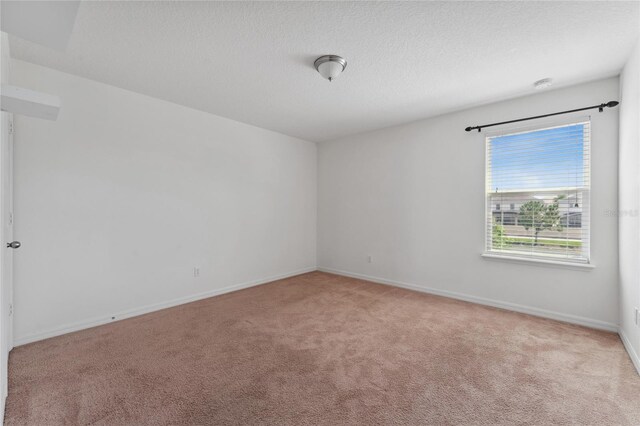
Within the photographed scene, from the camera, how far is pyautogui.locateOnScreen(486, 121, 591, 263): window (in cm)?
304

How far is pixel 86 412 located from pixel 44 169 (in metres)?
2.22

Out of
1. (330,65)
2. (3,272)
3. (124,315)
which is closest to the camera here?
(3,272)

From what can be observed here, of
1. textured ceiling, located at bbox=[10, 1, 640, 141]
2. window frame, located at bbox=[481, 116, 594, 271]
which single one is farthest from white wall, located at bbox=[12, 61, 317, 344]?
window frame, located at bbox=[481, 116, 594, 271]

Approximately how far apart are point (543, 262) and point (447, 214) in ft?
3.87

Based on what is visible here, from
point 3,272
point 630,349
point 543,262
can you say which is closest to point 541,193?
point 543,262

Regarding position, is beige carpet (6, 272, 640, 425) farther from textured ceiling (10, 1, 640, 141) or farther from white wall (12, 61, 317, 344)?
textured ceiling (10, 1, 640, 141)

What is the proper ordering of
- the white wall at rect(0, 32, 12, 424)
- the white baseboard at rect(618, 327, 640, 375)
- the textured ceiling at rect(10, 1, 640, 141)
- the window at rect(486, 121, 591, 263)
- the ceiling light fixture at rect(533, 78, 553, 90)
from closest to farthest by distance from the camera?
the white wall at rect(0, 32, 12, 424)
the textured ceiling at rect(10, 1, 640, 141)
the white baseboard at rect(618, 327, 640, 375)
the ceiling light fixture at rect(533, 78, 553, 90)
the window at rect(486, 121, 591, 263)

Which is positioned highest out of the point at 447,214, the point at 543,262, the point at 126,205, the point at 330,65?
the point at 330,65

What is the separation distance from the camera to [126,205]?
322 centimetres

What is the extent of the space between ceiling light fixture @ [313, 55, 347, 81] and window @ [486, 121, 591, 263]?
7.51 feet

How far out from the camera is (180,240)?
12.1 feet

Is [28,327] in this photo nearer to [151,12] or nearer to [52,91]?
[52,91]

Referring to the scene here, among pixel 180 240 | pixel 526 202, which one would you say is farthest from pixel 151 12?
pixel 526 202

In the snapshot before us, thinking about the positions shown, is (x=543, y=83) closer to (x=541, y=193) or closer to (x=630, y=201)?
(x=541, y=193)
